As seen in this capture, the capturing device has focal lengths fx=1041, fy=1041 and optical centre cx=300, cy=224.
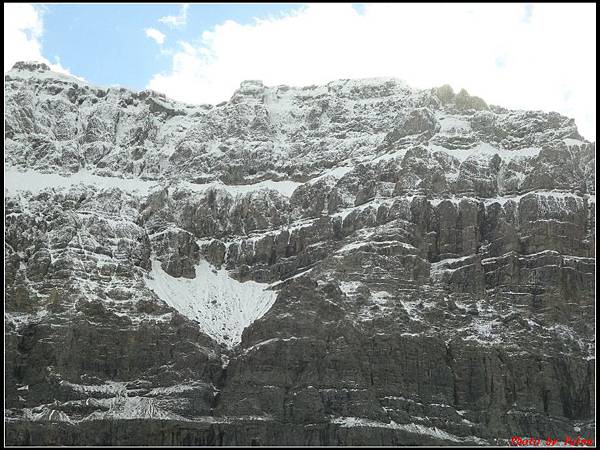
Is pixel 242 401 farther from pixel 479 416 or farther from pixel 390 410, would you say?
pixel 479 416

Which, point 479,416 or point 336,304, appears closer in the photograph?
point 479,416

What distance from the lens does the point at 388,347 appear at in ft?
613

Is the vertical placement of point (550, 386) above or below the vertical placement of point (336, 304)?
below

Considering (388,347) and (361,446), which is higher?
(388,347)

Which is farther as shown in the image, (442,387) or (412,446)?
(442,387)

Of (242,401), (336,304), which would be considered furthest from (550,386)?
(242,401)

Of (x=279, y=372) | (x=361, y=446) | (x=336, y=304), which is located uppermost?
(x=336, y=304)

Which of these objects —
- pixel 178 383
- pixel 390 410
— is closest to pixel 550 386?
pixel 390 410

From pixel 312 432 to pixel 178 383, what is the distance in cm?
2854

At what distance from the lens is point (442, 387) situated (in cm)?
18350

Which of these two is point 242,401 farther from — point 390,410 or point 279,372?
point 390,410

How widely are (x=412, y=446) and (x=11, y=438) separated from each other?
6653 cm

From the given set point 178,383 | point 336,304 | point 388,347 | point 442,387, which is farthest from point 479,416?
point 178,383

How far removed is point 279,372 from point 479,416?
117ft
